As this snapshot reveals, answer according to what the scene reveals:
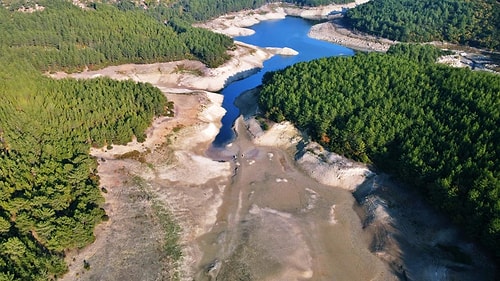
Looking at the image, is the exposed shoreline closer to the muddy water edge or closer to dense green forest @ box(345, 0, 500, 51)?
the muddy water edge

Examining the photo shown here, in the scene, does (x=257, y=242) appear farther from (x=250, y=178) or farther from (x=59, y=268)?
(x=59, y=268)

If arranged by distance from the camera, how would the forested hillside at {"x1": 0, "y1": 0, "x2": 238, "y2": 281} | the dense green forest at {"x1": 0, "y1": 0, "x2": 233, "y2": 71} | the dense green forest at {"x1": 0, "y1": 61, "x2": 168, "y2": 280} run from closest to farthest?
the dense green forest at {"x1": 0, "y1": 61, "x2": 168, "y2": 280}, the forested hillside at {"x1": 0, "y1": 0, "x2": 238, "y2": 281}, the dense green forest at {"x1": 0, "y1": 0, "x2": 233, "y2": 71}

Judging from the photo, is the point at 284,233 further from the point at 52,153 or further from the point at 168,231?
the point at 52,153

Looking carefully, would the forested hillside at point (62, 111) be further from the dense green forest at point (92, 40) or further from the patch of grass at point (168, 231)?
the patch of grass at point (168, 231)

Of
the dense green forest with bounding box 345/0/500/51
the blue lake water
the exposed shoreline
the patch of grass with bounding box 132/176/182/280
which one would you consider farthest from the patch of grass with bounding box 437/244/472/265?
the dense green forest with bounding box 345/0/500/51

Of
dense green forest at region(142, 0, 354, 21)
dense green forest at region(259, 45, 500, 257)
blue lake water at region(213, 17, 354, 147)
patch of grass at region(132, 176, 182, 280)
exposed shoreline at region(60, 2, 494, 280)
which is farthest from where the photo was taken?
dense green forest at region(142, 0, 354, 21)

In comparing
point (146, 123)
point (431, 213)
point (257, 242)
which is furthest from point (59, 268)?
point (431, 213)

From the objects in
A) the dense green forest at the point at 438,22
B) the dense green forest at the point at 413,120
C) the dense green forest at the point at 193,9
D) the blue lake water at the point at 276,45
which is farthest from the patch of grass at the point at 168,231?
the dense green forest at the point at 193,9
